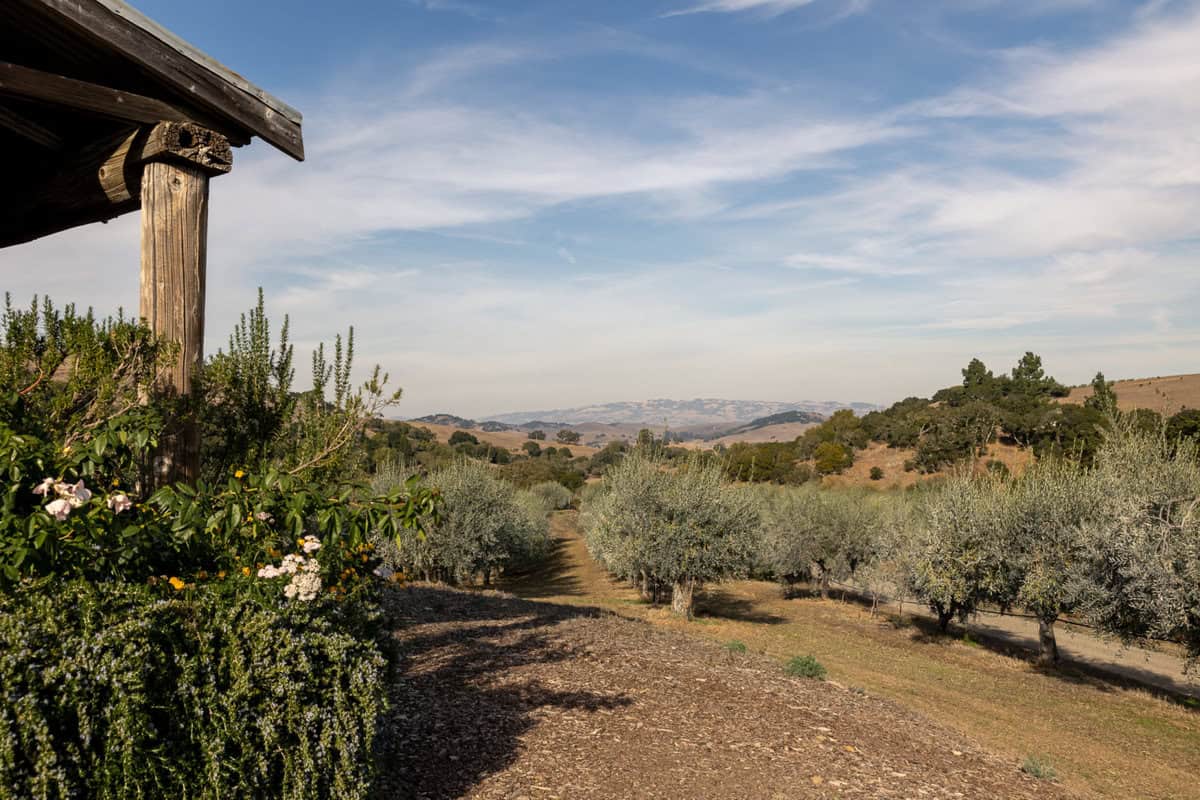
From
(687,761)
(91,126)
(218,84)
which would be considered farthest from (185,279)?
(687,761)

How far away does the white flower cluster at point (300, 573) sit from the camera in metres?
3.39

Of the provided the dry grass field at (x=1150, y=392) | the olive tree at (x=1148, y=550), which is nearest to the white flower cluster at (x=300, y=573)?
the olive tree at (x=1148, y=550)

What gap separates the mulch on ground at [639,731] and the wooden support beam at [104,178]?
3713 millimetres

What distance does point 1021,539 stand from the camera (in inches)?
736

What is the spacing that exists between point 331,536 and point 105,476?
4.43 ft

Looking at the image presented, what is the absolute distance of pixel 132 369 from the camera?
4.36 meters

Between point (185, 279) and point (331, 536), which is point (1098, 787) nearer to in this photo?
point (331, 536)

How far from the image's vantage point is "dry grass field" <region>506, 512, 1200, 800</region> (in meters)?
9.49

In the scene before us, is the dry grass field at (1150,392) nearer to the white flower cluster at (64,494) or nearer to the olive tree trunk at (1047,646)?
the olive tree trunk at (1047,646)

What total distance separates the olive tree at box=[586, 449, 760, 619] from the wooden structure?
54.8 feet

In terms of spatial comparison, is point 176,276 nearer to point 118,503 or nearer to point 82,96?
point 82,96

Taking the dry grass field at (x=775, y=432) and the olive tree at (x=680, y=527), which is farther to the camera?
the dry grass field at (x=775, y=432)

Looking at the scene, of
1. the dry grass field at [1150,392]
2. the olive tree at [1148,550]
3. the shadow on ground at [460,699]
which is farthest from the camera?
the dry grass field at [1150,392]

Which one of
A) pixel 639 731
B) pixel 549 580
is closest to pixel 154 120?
pixel 639 731
